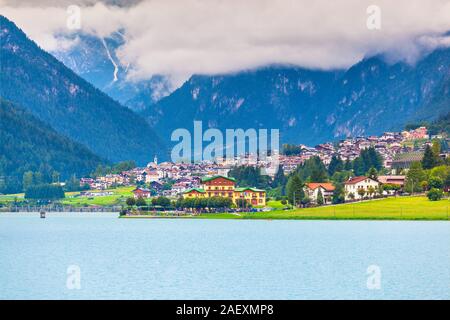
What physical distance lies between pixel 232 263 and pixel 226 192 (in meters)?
101

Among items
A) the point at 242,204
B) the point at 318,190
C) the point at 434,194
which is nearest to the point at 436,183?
the point at 434,194

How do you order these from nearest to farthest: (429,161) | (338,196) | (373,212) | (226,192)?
(373,212) → (338,196) → (429,161) → (226,192)

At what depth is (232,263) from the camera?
77938mm

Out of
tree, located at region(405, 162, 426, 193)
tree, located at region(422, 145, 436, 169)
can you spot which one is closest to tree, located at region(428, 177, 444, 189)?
tree, located at region(405, 162, 426, 193)

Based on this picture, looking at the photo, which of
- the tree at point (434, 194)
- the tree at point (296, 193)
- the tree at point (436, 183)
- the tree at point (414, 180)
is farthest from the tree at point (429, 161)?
the tree at point (434, 194)

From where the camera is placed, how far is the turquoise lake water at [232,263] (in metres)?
62.2

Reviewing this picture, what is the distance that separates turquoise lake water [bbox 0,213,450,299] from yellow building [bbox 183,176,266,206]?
5398cm

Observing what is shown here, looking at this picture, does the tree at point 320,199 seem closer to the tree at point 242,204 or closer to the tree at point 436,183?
the tree at point 242,204

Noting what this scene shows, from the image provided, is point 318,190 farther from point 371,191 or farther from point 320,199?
point 320,199

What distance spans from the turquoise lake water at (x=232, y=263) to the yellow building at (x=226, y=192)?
177ft

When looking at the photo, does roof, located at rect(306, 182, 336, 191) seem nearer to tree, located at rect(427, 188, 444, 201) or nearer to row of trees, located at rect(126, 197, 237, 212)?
row of trees, located at rect(126, 197, 237, 212)
